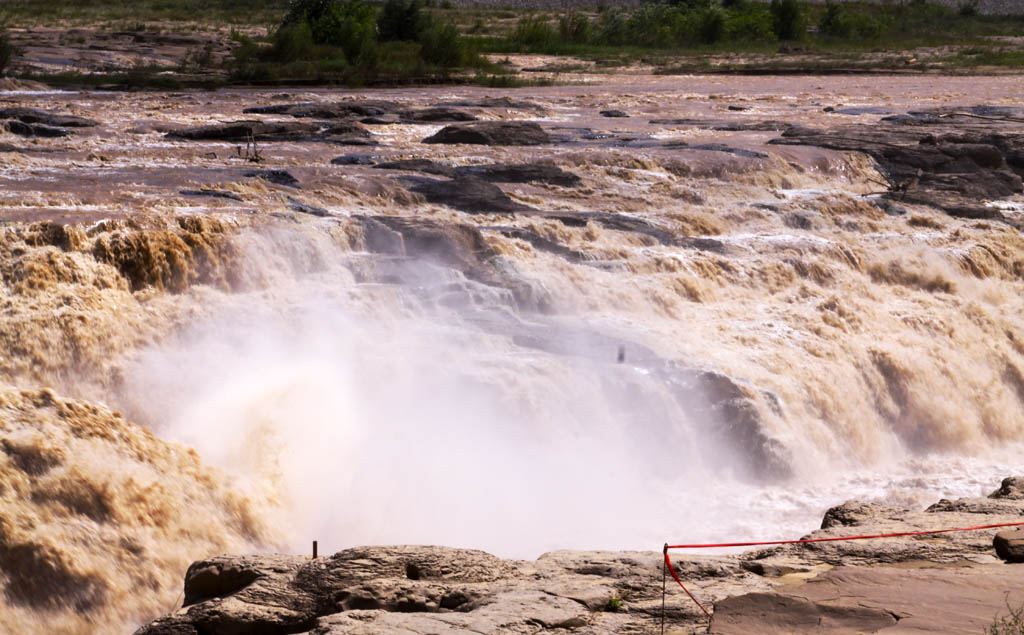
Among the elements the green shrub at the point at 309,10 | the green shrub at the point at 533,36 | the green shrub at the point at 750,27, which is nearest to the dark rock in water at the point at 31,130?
the green shrub at the point at 309,10

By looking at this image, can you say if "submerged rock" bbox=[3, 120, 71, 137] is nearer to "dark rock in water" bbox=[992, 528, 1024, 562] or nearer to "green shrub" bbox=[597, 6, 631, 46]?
"dark rock in water" bbox=[992, 528, 1024, 562]

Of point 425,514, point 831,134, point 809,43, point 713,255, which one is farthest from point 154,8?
point 425,514

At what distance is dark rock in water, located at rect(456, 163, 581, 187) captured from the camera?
13617 millimetres

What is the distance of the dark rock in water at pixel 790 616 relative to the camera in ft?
14.7

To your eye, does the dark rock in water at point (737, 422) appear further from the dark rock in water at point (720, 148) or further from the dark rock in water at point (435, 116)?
the dark rock in water at point (435, 116)

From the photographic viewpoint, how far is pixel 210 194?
11328 mm

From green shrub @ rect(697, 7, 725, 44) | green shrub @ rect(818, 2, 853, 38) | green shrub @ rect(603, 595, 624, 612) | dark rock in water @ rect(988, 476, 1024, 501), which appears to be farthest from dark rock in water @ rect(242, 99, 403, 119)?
green shrub @ rect(818, 2, 853, 38)

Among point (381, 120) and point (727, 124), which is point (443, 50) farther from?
point (381, 120)

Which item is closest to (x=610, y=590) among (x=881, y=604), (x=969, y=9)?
(x=881, y=604)

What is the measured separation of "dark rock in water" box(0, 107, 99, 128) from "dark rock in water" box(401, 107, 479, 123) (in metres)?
4.57

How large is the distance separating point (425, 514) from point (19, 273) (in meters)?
3.33

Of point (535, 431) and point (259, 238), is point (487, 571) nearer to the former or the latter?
point (535, 431)

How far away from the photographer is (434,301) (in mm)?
10234

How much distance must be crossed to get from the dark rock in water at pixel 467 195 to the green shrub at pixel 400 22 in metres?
17.0
